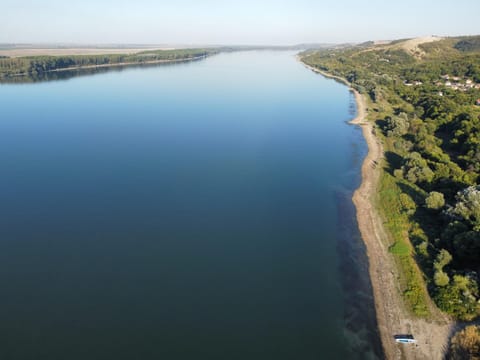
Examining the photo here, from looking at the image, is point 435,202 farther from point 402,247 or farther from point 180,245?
point 180,245

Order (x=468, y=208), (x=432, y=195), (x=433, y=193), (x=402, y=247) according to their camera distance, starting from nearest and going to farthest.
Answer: (x=402, y=247), (x=468, y=208), (x=432, y=195), (x=433, y=193)

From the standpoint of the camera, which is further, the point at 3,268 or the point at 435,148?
the point at 435,148

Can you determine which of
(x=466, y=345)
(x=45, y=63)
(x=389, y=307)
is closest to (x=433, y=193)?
(x=389, y=307)

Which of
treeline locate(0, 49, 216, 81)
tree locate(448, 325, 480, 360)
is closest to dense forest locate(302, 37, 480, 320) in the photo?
tree locate(448, 325, 480, 360)

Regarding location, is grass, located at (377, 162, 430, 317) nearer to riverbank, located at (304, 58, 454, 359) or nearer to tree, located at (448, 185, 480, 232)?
riverbank, located at (304, 58, 454, 359)

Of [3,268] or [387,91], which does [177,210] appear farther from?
[387,91]

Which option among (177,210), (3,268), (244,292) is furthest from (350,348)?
(3,268)
